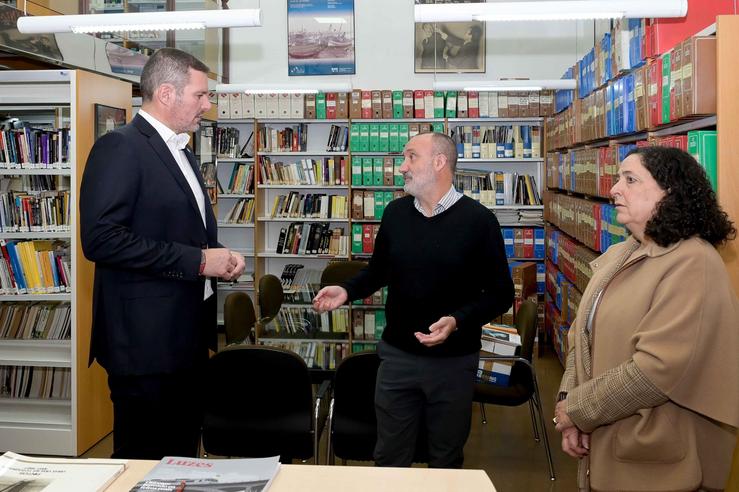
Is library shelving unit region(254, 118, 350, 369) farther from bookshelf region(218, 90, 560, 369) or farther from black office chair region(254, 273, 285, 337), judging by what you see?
black office chair region(254, 273, 285, 337)

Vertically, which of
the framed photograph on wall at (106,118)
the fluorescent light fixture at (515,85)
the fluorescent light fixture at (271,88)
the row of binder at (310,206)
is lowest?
the row of binder at (310,206)

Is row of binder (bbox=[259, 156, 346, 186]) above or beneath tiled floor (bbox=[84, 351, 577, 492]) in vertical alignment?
above

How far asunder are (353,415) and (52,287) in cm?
223

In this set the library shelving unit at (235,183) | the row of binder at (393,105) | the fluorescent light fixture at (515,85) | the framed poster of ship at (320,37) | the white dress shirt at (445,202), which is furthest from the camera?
the framed poster of ship at (320,37)

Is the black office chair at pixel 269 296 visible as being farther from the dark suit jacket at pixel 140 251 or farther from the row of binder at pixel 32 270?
the dark suit jacket at pixel 140 251

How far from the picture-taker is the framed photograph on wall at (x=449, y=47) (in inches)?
296

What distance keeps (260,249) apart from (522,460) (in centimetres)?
441

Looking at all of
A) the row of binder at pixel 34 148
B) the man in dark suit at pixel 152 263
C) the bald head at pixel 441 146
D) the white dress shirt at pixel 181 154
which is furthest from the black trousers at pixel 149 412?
the row of binder at pixel 34 148

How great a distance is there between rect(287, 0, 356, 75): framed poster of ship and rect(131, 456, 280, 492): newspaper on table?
674 cm

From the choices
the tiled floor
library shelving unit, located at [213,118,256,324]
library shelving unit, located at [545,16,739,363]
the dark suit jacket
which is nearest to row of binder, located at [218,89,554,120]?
library shelving unit, located at [213,118,256,324]

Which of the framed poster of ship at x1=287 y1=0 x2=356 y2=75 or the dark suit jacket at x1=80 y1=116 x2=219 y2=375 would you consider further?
the framed poster of ship at x1=287 y1=0 x2=356 y2=75

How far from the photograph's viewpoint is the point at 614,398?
5.92 feet

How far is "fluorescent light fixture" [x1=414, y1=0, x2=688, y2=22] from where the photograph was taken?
3.01 meters

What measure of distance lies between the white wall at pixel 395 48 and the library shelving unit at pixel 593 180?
102 centimetres
